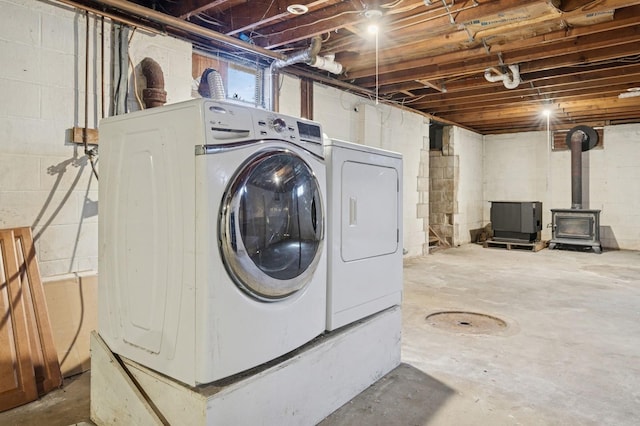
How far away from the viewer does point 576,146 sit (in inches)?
298

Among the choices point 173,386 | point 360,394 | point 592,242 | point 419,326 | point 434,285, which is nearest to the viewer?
point 173,386

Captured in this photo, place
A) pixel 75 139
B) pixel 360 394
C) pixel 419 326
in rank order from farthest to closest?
pixel 419 326, pixel 75 139, pixel 360 394

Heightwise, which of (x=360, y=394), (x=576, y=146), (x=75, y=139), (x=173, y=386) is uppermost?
(x=576, y=146)

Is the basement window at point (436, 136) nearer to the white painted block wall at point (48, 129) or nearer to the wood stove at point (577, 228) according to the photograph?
the wood stove at point (577, 228)

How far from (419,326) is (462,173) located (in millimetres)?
5533

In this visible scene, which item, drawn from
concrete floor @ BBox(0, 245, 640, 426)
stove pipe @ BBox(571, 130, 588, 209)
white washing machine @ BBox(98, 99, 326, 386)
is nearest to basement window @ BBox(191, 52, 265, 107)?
white washing machine @ BBox(98, 99, 326, 386)

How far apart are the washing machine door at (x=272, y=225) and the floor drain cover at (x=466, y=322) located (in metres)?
1.85

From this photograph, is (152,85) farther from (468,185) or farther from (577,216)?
(577,216)

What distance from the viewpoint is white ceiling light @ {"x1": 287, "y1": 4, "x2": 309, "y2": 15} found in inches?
115

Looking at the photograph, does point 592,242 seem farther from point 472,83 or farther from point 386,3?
point 386,3

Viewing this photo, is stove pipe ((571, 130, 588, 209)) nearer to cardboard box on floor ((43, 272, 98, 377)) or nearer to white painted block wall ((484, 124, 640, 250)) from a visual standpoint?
white painted block wall ((484, 124, 640, 250))

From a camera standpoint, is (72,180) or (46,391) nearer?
(46,391)

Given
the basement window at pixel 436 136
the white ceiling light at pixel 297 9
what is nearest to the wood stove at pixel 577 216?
the basement window at pixel 436 136

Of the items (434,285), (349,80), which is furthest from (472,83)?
(434,285)
